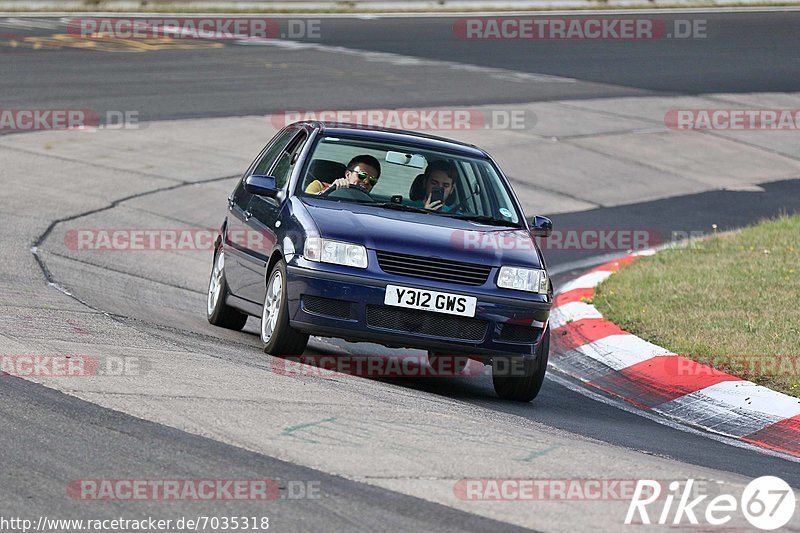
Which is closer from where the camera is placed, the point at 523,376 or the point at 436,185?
the point at 523,376

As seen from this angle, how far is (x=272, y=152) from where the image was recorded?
10078mm

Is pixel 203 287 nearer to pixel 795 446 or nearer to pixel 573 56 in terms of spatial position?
pixel 795 446

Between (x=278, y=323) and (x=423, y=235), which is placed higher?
(x=423, y=235)

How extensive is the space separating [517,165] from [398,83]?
6201mm

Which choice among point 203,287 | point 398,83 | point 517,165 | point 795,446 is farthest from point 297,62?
point 795,446

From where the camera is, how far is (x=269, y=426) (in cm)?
607
